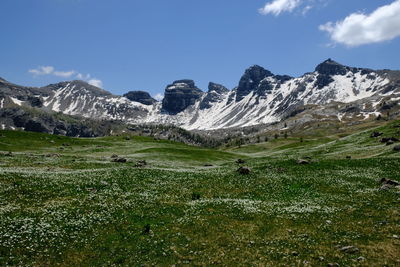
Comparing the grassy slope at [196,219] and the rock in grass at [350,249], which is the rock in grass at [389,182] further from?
the rock in grass at [350,249]

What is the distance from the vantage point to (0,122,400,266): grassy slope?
18.8 meters

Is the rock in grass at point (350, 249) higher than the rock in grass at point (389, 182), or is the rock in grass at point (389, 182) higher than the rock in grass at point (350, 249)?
the rock in grass at point (389, 182)

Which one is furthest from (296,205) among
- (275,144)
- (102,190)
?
(275,144)

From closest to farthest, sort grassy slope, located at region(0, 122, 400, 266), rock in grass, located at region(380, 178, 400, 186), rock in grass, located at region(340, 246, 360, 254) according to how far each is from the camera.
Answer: rock in grass, located at region(340, 246, 360, 254), grassy slope, located at region(0, 122, 400, 266), rock in grass, located at region(380, 178, 400, 186)

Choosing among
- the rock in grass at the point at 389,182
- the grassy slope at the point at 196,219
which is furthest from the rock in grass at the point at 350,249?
the rock in grass at the point at 389,182

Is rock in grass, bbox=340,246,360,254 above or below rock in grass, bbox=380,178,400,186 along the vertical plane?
below

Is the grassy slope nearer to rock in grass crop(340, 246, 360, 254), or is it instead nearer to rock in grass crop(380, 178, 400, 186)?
rock in grass crop(340, 246, 360, 254)

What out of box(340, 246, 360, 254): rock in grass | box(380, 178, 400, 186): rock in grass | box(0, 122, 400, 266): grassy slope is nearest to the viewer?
box(340, 246, 360, 254): rock in grass

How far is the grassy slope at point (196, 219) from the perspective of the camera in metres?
18.8

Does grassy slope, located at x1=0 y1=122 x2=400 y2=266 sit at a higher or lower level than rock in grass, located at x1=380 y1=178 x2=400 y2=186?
lower

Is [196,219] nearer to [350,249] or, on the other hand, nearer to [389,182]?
[350,249]

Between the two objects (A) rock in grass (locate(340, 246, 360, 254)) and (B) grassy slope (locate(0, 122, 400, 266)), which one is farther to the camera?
(B) grassy slope (locate(0, 122, 400, 266))

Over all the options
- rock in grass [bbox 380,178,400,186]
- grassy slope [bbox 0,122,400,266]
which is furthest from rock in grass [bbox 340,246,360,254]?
rock in grass [bbox 380,178,400,186]

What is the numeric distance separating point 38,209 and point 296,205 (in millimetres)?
22891
